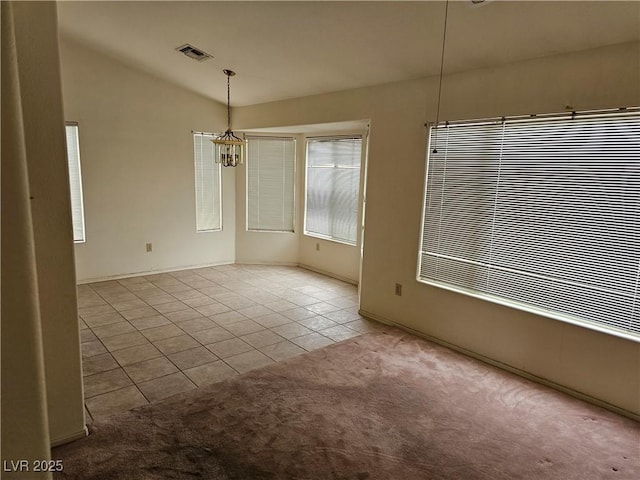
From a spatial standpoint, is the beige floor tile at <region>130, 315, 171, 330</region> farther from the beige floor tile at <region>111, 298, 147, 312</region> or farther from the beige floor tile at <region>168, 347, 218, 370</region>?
the beige floor tile at <region>168, 347, 218, 370</region>

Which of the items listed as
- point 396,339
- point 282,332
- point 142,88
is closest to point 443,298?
point 396,339

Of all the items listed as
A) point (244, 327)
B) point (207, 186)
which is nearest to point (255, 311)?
point (244, 327)

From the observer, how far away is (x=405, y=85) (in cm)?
387

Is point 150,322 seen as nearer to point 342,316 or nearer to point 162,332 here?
point 162,332

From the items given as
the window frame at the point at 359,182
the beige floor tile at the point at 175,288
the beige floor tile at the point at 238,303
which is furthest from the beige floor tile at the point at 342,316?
the beige floor tile at the point at 175,288

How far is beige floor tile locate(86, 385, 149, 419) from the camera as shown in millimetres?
2625

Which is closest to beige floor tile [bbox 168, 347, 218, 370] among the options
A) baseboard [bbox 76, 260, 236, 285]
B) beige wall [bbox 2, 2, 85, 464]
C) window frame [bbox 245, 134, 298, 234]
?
beige wall [bbox 2, 2, 85, 464]

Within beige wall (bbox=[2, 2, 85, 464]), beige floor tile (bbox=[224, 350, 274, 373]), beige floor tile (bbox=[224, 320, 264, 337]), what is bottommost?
beige floor tile (bbox=[224, 350, 274, 373])

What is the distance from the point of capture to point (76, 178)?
202 inches

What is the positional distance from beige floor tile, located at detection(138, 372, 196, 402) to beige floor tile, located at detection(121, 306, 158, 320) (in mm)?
1439

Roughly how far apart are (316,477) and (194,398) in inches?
42.7

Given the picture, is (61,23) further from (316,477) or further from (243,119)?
(316,477)

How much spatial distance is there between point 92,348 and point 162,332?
599mm

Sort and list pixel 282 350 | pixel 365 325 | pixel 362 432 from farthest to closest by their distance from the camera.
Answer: pixel 365 325
pixel 282 350
pixel 362 432
